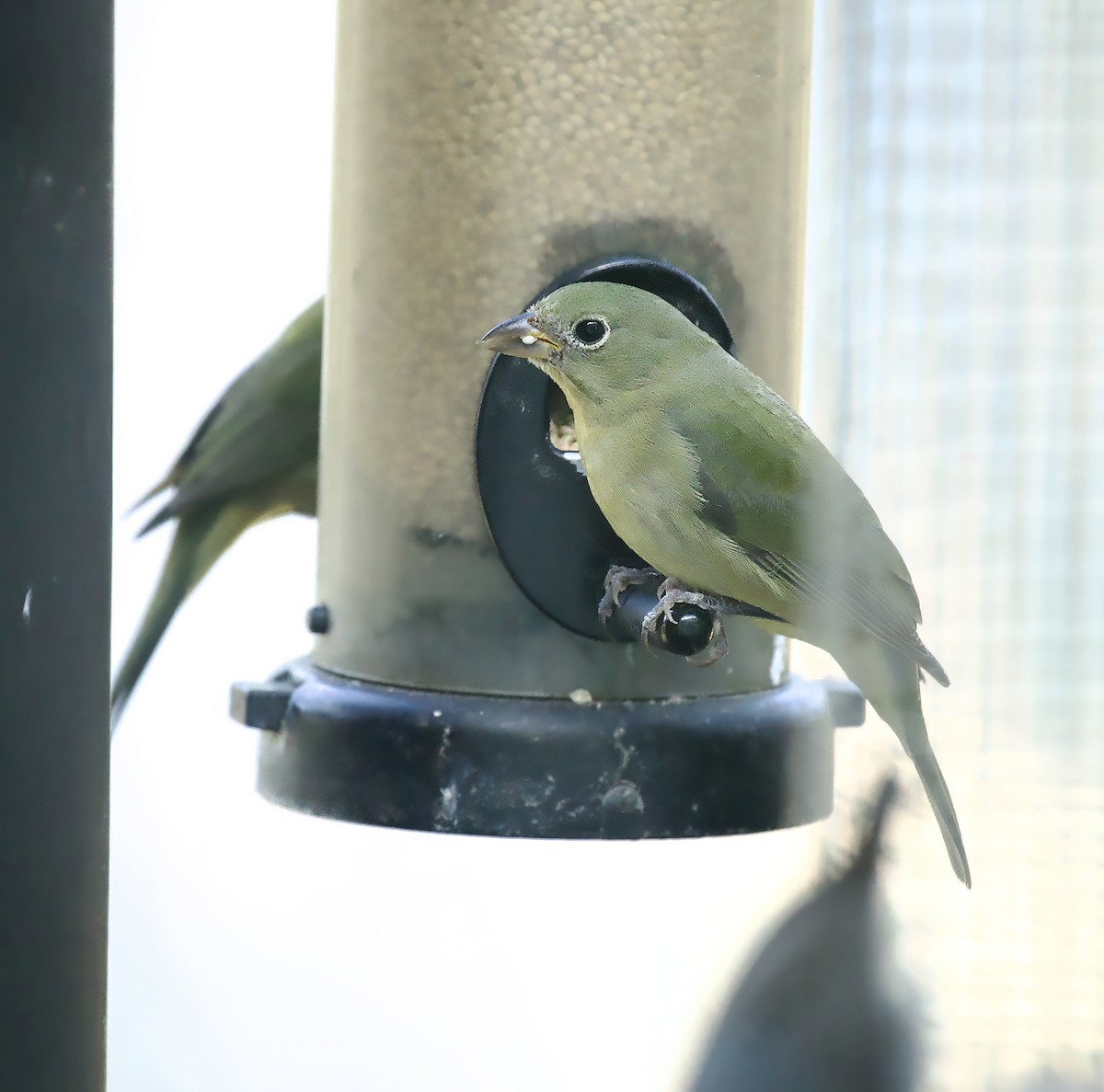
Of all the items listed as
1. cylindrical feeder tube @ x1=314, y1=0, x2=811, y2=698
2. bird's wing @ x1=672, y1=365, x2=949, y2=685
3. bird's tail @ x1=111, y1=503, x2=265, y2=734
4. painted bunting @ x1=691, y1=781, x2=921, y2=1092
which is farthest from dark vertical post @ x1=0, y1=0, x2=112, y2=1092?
bird's tail @ x1=111, y1=503, x2=265, y2=734

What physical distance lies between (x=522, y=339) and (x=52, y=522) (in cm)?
92

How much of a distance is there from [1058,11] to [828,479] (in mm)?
718

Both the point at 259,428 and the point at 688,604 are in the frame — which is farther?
the point at 259,428

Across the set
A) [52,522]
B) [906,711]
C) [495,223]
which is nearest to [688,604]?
[906,711]

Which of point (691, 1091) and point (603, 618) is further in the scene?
point (691, 1091)

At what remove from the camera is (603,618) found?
2.40 metres

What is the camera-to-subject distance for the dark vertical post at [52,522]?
61.5 inches

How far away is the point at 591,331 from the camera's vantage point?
242 centimetres

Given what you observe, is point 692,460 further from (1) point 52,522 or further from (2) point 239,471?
(2) point 239,471

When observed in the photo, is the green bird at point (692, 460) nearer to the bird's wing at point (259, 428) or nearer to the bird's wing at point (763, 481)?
the bird's wing at point (763, 481)

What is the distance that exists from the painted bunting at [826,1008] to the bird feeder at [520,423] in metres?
0.30

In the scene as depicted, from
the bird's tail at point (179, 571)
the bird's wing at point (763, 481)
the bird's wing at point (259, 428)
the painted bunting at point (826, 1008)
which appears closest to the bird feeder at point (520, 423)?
the bird's wing at point (763, 481)

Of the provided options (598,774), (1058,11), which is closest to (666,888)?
(598,774)

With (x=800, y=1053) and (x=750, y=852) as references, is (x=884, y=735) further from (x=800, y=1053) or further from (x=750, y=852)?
(x=750, y=852)
